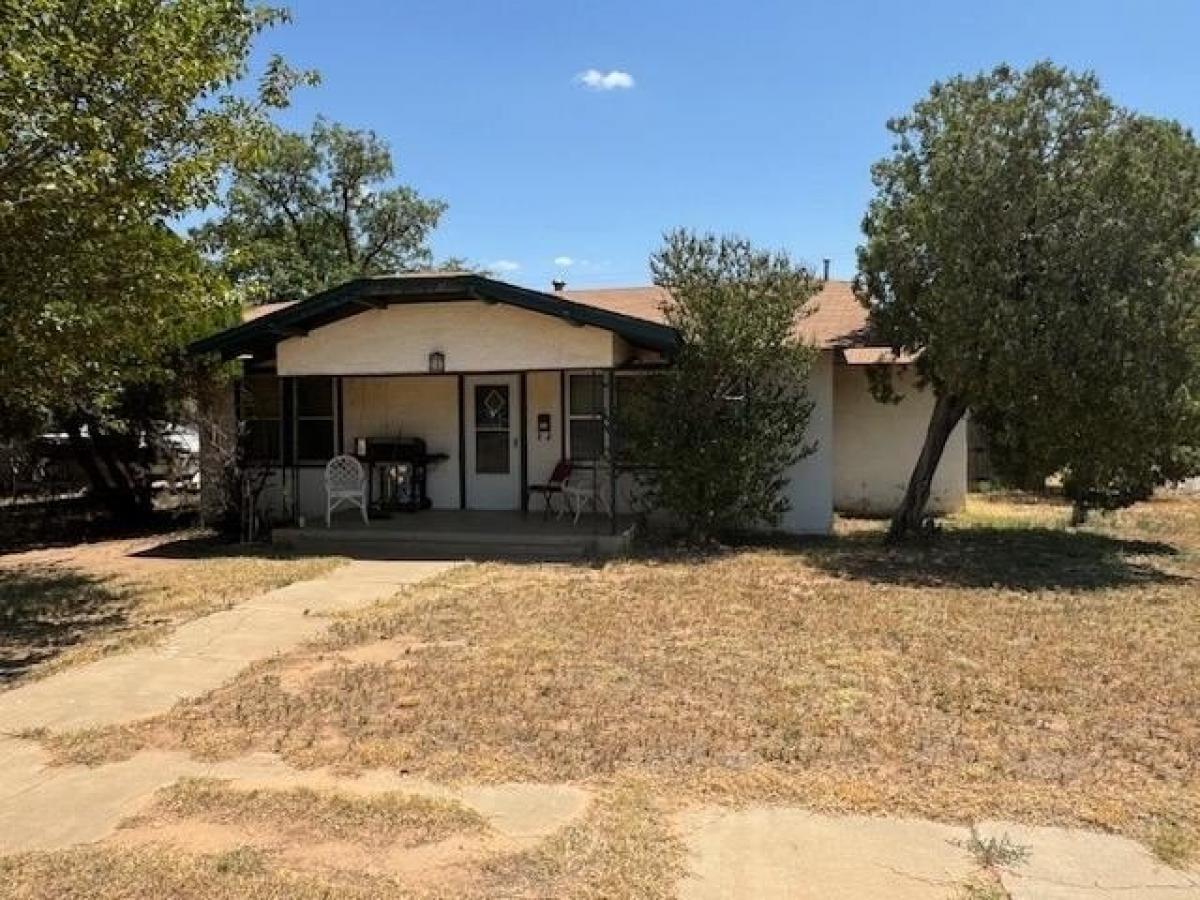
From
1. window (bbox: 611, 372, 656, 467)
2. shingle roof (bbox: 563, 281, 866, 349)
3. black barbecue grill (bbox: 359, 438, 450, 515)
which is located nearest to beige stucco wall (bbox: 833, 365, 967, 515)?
shingle roof (bbox: 563, 281, 866, 349)

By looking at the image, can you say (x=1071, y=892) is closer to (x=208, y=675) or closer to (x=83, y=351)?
(x=208, y=675)

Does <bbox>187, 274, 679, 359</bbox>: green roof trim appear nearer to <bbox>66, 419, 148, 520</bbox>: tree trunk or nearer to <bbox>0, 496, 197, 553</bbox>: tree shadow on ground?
<bbox>66, 419, 148, 520</bbox>: tree trunk

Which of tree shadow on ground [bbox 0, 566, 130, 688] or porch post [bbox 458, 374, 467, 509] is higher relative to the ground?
porch post [bbox 458, 374, 467, 509]

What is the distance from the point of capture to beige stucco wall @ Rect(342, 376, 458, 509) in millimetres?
14938

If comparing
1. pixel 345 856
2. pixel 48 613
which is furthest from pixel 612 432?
pixel 345 856

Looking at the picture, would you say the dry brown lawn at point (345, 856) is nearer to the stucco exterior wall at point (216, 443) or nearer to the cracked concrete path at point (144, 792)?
the cracked concrete path at point (144, 792)

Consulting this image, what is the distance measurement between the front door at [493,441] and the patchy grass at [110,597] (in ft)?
11.2

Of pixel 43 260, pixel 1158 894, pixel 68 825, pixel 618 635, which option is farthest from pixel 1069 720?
pixel 43 260

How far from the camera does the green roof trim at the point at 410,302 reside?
38.2 feet

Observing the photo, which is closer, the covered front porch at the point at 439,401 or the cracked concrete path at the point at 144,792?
the cracked concrete path at the point at 144,792

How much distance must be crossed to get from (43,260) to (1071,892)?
7407 millimetres

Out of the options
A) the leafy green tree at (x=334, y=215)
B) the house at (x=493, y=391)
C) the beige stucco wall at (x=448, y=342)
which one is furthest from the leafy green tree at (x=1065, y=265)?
the leafy green tree at (x=334, y=215)

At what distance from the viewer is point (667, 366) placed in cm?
1271

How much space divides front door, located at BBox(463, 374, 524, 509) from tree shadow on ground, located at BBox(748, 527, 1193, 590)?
435 cm
